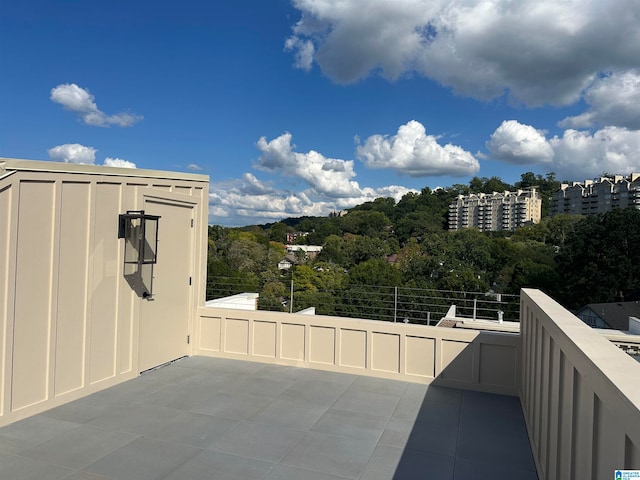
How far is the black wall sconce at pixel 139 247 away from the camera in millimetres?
3994

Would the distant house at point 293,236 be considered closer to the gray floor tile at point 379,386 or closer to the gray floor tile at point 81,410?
the gray floor tile at point 379,386

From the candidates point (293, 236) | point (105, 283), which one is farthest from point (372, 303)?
point (293, 236)

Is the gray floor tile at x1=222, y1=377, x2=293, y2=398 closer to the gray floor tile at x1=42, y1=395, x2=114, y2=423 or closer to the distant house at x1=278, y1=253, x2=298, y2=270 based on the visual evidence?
the gray floor tile at x1=42, y1=395, x2=114, y2=423

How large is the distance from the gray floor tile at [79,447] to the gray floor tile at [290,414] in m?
0.98

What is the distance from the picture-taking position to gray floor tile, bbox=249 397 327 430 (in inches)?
127

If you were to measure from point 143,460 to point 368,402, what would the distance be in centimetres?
190

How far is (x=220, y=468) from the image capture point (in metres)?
2.51

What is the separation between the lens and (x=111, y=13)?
988 cm

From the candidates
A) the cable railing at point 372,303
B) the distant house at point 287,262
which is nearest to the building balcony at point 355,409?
the cable railing at point 372,303

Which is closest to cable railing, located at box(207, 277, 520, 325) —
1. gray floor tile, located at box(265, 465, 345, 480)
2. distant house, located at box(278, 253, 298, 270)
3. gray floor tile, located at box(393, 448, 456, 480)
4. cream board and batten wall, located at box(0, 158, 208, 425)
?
cream board and batten wall, located at box(0, 158, 208, 425)

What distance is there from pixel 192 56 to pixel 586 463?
15.1 metres

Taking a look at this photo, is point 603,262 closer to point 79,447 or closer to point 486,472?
point 486,472

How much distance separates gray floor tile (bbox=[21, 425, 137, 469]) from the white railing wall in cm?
264

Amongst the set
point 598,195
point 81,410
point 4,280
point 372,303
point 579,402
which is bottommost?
point 372,303
